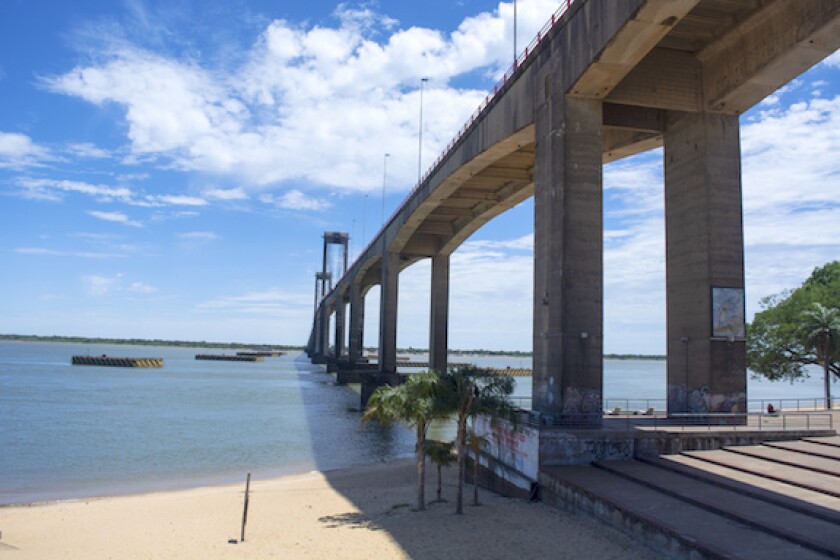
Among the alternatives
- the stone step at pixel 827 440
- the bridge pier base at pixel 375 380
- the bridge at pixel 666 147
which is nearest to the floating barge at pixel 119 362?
the bridge pier base at pixel 375 380

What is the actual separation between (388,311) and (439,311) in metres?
7.15

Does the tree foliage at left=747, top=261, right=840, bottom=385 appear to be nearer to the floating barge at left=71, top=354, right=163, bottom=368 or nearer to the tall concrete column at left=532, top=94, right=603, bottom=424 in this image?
the tall concrete column at left=532, top=94, right=603, bottom=424

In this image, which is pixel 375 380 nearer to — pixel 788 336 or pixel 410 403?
pixel 788 336

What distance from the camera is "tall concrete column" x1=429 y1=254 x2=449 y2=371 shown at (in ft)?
187

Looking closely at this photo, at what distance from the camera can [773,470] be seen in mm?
15883

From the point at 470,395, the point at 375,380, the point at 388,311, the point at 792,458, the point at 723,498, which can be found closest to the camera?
the point at 723,498

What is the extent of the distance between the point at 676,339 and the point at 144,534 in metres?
18.8

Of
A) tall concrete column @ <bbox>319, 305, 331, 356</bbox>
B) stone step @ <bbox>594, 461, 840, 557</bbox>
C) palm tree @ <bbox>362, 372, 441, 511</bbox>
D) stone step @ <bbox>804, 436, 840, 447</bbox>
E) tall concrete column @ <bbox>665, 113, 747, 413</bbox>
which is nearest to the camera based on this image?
stone step @ <bbox>594, 461, 840, 557</bbox>

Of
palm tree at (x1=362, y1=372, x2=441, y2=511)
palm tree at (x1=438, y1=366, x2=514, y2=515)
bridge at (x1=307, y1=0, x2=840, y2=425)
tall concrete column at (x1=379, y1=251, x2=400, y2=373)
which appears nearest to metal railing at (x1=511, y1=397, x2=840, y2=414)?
bridge at (x1=307, y1=0, x2=840, y2=425)

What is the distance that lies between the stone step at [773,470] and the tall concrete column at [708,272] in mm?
4397

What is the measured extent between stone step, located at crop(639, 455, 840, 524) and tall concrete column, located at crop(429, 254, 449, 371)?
3893cm

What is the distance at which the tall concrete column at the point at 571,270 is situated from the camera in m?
20.8

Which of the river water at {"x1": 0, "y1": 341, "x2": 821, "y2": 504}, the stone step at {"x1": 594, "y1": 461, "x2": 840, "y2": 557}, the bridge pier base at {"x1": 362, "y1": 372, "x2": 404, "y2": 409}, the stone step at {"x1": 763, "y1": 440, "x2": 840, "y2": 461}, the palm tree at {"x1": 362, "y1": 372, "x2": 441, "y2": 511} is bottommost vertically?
the river water at {"x1": 0, "y1": 341, "x2": 821, "y2": 504}

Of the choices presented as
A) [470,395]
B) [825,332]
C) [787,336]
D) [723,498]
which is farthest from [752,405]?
[723,498]
